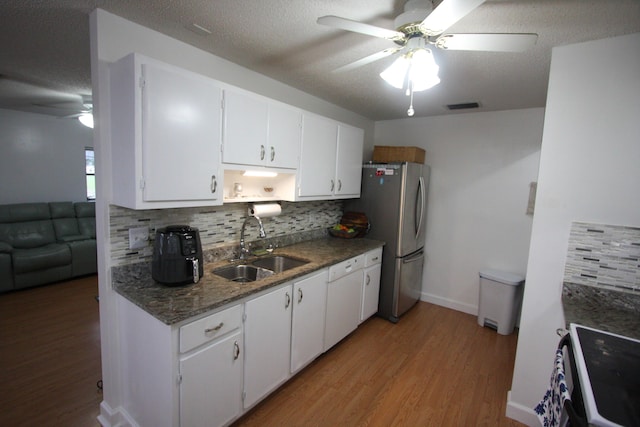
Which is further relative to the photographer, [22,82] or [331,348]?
[22,82]

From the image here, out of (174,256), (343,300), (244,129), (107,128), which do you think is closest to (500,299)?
(343,300)

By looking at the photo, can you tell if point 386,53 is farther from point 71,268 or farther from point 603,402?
point 71,268

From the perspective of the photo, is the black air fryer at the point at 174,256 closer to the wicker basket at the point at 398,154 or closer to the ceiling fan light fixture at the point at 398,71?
the ceiling fan light fixture at the point at 398,71

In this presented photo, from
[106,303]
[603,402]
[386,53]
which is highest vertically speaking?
[386,53]

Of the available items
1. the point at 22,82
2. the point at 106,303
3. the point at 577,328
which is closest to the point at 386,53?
the point at 577,328

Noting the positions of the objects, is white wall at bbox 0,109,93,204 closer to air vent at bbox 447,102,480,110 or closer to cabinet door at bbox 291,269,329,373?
cabinet door at bbox 291,269,329,373

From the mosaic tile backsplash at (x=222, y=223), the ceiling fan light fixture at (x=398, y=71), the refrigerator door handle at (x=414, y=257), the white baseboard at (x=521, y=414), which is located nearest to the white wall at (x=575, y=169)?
the white baseboard at (x=521, y=414)

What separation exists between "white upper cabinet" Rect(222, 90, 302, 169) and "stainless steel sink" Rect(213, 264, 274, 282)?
0.79 meters

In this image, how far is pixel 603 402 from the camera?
858 mm

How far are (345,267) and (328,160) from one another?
1.02m

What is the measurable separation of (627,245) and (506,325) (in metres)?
1.78

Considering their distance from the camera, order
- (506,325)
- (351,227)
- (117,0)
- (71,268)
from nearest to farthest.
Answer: (117,0) < (506,325) < (351,227) < (71,268)

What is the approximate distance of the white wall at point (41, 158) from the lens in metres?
4.19

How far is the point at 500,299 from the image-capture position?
305 cm
